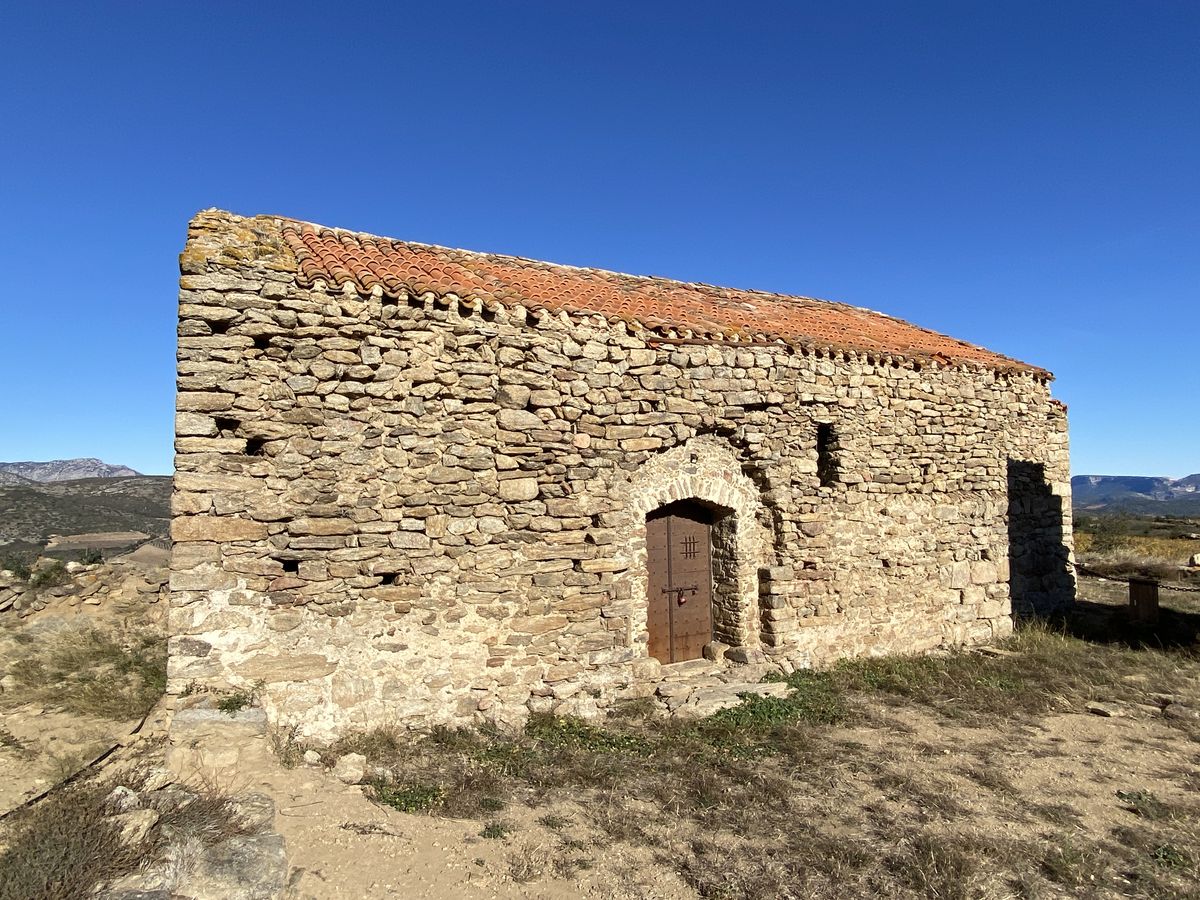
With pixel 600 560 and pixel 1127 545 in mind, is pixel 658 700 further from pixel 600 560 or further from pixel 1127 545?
pixel 1127 545

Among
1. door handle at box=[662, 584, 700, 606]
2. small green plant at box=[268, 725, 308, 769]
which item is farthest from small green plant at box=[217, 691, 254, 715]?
door handle at box=[662, 584, 700, 606]

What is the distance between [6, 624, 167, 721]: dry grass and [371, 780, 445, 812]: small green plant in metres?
3.61

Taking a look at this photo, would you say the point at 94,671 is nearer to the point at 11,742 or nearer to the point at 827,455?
the point at 11,742

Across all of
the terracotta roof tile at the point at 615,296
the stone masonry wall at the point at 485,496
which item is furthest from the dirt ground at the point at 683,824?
the terracotta roof tile at the point at 615,296

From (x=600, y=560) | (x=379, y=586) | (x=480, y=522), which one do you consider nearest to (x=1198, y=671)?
(x=600, y=560)

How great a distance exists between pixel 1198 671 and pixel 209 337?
1098 centimetres

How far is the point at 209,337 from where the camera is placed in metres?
5.49

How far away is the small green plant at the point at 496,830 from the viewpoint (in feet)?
13.9

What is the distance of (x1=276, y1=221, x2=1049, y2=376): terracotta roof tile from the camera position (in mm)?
6387

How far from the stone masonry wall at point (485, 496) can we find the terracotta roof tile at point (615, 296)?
0.19 m

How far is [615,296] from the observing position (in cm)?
830

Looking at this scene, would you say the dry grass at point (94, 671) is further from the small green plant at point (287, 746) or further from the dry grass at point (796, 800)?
the dry grass at point (796, 800)

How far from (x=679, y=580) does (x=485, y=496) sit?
268 cm

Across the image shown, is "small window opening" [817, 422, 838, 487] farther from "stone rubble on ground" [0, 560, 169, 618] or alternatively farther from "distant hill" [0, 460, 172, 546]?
"distant hill" [0, 460, 172, 546]
